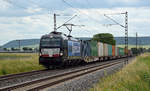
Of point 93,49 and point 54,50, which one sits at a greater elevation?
point 54,50

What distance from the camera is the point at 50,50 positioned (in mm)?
24547

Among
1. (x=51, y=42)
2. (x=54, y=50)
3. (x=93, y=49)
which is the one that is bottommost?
(x=93, y=49)

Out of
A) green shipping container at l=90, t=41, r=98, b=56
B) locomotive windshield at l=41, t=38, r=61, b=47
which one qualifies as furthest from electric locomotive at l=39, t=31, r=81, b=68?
green shipping container at l=90, t=41, r=98, b=56

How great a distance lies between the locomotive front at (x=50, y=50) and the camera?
2414cm

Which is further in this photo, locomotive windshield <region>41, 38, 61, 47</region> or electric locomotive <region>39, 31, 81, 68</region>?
locomotive windshield <region>41, 38, 61, 47</region>

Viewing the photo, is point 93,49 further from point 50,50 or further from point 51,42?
point 50,50

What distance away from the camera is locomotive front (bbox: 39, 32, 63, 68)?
2414 cm

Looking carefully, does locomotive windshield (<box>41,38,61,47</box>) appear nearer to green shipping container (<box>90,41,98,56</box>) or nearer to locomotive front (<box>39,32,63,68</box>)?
locomotive front (<box>39,32,63,68</box>)

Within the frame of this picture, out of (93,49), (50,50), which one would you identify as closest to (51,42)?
(50,50)

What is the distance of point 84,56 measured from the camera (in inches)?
1320

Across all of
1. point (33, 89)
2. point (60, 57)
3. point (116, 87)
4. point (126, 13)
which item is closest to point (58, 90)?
point (33, 89)

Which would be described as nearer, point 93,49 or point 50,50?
point 50,50

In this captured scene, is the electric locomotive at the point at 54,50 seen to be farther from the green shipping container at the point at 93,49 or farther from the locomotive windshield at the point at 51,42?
the green shipping container at the point at 93,49

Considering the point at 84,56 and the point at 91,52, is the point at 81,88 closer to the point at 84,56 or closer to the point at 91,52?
the point at 84,56
